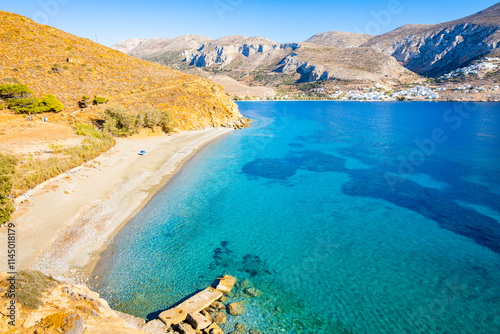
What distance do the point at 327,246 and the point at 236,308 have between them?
665cm

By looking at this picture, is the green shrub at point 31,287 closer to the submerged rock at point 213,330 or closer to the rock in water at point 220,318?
the submerged rock at point 213,330

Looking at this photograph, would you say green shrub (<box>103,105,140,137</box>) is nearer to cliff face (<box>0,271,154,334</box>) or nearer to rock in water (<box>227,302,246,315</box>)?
cliff face (<box>0,271,154,334</box>)

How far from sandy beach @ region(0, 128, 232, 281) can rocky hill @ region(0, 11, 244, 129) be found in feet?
65.9

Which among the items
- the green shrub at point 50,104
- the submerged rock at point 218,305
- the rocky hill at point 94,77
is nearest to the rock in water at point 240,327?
the submerged rock at point 218,305

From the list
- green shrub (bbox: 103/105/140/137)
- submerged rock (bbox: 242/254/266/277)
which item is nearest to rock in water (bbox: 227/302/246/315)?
submerged rock (bbox: 242/254/266/277)

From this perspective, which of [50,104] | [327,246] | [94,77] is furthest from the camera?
[94,77]

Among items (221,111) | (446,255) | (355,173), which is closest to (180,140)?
(221,111)

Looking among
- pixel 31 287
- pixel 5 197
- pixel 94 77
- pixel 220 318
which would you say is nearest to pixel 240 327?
pixel 220 318

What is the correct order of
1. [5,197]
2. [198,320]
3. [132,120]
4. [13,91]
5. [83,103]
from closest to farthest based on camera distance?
[198,320] → [5,197] → [13,91] → [132,120] → [83,103]

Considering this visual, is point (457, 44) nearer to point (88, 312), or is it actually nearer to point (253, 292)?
point (253, 292)

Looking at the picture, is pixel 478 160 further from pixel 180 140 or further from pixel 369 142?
pixel 180 140

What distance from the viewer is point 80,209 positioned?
15.6 metres

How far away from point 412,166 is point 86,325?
31672mm

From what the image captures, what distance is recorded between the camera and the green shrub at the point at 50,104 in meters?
32.7
